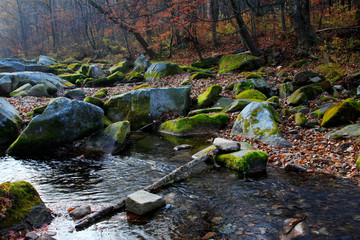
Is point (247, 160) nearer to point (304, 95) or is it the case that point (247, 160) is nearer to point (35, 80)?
point (304, 95)

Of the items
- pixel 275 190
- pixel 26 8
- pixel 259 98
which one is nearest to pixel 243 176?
pixel 275 190

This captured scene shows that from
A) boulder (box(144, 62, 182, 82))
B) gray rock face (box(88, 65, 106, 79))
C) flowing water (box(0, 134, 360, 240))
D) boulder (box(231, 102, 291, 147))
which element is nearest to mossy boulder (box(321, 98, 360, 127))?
boulder (box(231, 102, 291, 147))

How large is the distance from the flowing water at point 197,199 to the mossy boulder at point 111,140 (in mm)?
951

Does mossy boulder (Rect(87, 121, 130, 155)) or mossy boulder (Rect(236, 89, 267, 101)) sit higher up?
mossy boulder (Rect(236, 89, 267, 101))

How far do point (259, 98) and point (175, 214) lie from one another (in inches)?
267

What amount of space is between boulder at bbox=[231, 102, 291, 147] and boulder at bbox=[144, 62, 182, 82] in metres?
8.46

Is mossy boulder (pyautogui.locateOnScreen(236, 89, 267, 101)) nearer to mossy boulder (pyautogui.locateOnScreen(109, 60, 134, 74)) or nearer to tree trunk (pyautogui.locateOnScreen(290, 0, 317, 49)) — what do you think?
tree trunk (pyautogui.locateOnScreen(290, 0, 317, 49))

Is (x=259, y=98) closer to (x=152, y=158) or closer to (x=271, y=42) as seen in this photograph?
(x=152, y=158)

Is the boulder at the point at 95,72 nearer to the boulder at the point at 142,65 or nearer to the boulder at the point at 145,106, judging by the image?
the boulder at the point at 142,65

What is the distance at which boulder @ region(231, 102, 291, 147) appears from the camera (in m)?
6.50

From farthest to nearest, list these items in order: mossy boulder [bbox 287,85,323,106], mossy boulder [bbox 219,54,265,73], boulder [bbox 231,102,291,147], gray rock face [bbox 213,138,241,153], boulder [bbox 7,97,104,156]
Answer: mossy boulder [bbox 219,54,265,73]
mossy boulder [bbox 287,85,323,106]
boulder [bbox 7,97,104,156]
boulder [bbox 231,102,291,147]
gray rock face [bbox 213,138,241,153]

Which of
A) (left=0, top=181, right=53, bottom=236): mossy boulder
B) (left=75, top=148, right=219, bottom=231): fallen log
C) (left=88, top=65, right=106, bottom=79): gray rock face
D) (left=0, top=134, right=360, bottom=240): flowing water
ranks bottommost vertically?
(left=0, top=134, right=360, bottom=240): flowing water

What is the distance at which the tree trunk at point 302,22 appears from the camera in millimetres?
12914

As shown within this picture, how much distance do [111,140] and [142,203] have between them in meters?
4.07
